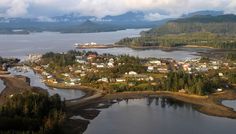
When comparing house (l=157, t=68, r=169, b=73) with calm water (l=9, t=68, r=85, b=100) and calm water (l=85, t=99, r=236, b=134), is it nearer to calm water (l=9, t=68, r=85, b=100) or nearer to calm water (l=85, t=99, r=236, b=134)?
calm water (l=9, t=68, r=85, b=100)

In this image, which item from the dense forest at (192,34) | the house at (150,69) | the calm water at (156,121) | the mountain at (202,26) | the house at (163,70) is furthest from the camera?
A: the mountain at (202,26)

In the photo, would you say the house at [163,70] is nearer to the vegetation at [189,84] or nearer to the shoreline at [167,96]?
the vegetation at [189,84]

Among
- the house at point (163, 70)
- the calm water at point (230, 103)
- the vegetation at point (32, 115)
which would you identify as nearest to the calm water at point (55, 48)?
the house at point (163, 70)

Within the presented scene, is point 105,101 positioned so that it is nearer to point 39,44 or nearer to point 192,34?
point 39,44

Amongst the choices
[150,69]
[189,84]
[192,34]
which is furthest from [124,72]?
[192,34]

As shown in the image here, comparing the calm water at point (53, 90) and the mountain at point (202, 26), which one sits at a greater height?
the mountain at point (202, 26)
